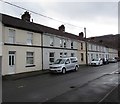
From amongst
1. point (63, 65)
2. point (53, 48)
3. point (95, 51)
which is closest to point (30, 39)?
point (63, 65)

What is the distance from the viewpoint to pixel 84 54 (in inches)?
1903

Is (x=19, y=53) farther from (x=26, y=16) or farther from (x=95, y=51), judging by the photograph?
(x=95, y=51)

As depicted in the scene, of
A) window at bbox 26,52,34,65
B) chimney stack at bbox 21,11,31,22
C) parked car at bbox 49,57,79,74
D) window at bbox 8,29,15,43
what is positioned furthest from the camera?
chimney stack at bbox 21,11,31,22

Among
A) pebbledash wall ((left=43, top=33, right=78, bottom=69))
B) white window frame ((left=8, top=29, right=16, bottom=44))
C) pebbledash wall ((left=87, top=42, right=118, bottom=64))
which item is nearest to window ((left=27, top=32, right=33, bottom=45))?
white window frame ((left=8, top=29, right=16, bottom=44))

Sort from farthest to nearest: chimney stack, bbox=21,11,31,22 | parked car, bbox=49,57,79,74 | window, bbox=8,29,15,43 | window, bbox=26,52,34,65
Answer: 1. chimney stack, bbox=21,11,31,22
2. window, bbox=26,52,34,65
3. parked car, bbox=49,57,79,74
4. window, bbox=8,29,15,43

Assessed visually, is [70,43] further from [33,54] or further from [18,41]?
[18,41]

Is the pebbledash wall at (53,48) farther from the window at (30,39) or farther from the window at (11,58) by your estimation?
the window at (11,58)

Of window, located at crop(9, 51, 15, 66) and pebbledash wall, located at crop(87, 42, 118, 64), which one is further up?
pebbledash wall, located at crop(87, 42, 118, 64)

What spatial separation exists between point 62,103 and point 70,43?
31123mm

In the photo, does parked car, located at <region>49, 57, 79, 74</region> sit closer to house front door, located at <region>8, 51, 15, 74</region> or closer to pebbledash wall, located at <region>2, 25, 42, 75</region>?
pebbledash wall, located at <region>2, 25, 42, 75</region>

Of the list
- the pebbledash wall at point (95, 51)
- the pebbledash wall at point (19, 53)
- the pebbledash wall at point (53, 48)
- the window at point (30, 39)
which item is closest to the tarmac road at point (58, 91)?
the pebbledash wall at point (19, 53)

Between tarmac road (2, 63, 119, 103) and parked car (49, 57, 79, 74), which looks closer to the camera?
tarmac road (2, 63, 119, 103)

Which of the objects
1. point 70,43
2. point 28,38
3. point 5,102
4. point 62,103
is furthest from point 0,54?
point 70,43

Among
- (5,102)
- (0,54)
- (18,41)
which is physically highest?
(18,41)
